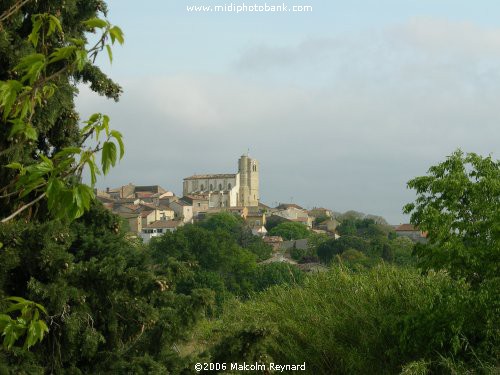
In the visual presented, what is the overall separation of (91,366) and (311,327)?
3.34m

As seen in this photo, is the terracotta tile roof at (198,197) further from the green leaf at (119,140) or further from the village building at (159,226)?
the green leaf at (119,140)

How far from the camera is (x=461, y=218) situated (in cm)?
845

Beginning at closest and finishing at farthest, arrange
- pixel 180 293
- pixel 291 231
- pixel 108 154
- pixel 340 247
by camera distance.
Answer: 1. pixel 108 154
2. pixel 180 293
3. pixel 340 247
4. pixel 291 231

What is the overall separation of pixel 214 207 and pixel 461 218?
121m

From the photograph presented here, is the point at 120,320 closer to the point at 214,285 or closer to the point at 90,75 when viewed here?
the point at 90,75

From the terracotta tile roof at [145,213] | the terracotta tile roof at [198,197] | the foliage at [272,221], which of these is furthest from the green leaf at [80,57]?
the terracotta tile roof at [198,197]

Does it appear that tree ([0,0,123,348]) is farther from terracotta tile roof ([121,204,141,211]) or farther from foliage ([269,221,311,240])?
terracotta tile roof ([121,204,141,211])

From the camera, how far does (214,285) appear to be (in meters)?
36.6

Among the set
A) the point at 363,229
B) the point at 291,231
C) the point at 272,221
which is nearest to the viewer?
the point at 291,231

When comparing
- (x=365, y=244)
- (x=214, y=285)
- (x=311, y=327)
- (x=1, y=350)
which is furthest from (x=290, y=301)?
(x=365, y=244)

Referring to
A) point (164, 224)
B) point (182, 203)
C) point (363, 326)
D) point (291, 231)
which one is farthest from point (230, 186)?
point (363, 326)

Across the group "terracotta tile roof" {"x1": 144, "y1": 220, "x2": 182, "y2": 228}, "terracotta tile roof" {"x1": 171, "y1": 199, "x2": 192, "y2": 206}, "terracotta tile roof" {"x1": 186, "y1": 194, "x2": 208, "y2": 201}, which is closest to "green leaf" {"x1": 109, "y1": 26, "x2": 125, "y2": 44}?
"terracotta tile roof" {"x1": 144, "y1": 220, "x2": 182, "y2": 228}

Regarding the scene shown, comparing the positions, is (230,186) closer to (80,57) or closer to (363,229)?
(363,229)

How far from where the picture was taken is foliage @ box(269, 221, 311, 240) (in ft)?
304
